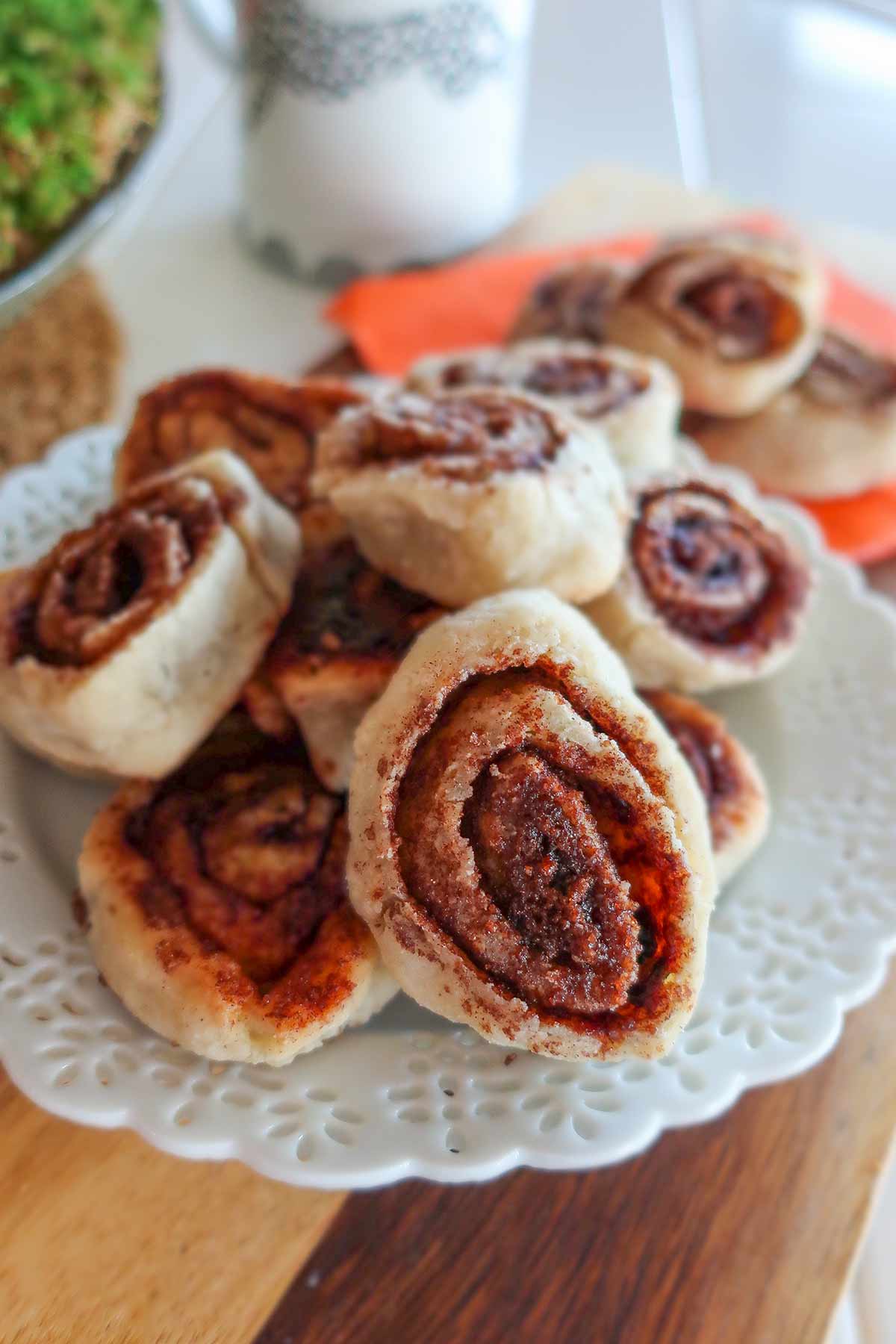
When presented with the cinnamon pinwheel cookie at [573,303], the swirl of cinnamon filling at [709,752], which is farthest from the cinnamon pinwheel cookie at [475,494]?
the cinnamon pinwheel cookie at [573,303]

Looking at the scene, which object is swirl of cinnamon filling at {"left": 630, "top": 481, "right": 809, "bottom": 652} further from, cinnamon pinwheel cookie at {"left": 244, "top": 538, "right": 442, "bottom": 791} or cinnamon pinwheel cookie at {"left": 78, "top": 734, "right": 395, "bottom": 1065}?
cinnamon pinwheel cookie at {"left": 78, "top": 734, "right": 395, "bottom": 1065}

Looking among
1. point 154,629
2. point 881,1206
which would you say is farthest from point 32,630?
point 881,1206

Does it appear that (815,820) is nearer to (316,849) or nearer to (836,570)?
(836,570)

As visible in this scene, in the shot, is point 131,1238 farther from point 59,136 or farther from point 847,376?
point 847,376

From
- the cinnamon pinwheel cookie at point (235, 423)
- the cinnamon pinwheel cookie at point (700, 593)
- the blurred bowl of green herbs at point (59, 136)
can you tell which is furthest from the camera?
the blurred bowl of green herbs at point (59, 136)

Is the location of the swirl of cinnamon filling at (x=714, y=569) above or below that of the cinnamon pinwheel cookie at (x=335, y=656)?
below

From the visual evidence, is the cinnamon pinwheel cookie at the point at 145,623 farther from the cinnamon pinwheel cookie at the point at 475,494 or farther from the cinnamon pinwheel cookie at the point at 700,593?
the cinnamon pinwheel cookie at the point at 700,593
